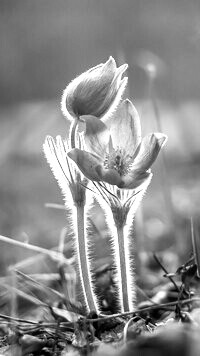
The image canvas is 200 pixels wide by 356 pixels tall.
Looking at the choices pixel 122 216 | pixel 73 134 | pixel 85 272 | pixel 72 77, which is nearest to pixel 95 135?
pixel 73 134

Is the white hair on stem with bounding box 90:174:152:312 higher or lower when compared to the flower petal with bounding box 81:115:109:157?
lower

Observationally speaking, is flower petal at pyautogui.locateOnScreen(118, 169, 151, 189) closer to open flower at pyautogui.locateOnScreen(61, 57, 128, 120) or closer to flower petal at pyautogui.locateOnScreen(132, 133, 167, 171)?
flower petal at pyautogui.locateOnScreen(132, 133, 167, 171)

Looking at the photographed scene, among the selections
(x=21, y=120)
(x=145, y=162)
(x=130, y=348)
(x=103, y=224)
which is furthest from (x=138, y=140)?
(x=21, y=120)

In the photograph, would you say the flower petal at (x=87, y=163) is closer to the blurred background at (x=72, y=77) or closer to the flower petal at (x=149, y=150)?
the flower petal at (x=149, y=150)

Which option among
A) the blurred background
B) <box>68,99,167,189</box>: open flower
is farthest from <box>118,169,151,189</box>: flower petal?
the blurred background

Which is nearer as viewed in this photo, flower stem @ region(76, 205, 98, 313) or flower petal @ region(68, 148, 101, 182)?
flower petal @ region(68, 148, 101, 182)

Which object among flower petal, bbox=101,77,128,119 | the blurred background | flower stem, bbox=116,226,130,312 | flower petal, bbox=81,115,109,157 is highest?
the blurred background

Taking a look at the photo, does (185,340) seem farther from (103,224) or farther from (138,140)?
(103,224)

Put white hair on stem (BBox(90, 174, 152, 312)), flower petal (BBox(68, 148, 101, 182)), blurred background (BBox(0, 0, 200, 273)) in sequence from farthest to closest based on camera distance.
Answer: blurred background (BBox(0, 0, 200, 273)) < white hair on stem (BBox(90, 174, 152, 312)) < flower petal (BBox(68, 148, 101, 182))
